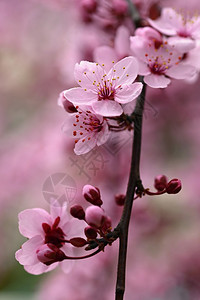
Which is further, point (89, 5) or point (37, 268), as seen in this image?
point (89, 5)

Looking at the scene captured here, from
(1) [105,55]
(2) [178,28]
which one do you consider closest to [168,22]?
(2) [178,28]

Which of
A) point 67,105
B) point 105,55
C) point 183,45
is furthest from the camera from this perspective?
point 105,55

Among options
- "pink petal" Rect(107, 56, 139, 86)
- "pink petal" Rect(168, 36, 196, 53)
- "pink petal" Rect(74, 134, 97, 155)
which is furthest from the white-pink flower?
"pink petal" Rect(168, 36, 196, 53)

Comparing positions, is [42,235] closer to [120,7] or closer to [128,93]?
[128,93]

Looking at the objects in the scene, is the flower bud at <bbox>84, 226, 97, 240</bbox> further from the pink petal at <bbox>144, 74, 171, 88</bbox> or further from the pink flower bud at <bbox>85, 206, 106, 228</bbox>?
Answer: the pink petal at <bbox>144, 74, 171, 88</bbox>

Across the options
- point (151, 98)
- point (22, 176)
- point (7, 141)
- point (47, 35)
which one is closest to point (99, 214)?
point (151, 98)

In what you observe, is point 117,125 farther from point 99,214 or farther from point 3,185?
point 3,185

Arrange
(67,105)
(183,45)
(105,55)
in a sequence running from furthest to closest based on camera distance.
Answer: (105,55) → (183,45) → (67,105)
